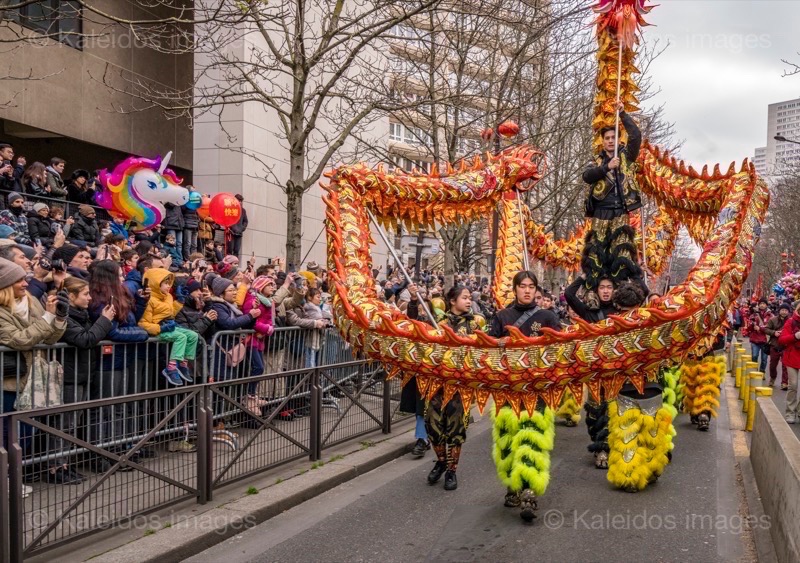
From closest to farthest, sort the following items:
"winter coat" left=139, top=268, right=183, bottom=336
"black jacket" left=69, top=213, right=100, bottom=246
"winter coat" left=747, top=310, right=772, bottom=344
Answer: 1. "winter coat" left=139, top=268, right=183, bottom=336
2. "black jacket" left=69, top=213, right=100, bottom=246
3. "winter coat" left=747, top=310, right=772, bottom=344

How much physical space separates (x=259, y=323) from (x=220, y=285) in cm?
59

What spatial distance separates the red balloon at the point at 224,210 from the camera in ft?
50.8

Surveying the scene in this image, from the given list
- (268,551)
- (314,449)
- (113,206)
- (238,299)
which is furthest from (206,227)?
(268,551)

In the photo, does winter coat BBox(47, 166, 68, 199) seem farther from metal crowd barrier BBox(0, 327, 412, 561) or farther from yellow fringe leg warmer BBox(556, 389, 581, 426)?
yellow fringe leg warmer BBox(556, 389, 581, 426)

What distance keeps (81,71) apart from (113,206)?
21.9ft

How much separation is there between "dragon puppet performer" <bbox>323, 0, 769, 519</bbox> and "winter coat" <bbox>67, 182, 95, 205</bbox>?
8005 mm

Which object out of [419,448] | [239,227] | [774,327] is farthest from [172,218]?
[774,327]

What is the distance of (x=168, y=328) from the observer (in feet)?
22.2

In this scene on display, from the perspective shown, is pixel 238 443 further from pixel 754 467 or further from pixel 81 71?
pixel 81 71

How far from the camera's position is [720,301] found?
17.8 feet

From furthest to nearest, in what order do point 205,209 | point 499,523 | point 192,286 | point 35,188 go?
point 205,209 < point 35,188 < point 192,286 < point 499,523

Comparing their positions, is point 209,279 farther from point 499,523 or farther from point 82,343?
point 499,523

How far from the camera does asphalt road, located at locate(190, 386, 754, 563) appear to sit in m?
5.14

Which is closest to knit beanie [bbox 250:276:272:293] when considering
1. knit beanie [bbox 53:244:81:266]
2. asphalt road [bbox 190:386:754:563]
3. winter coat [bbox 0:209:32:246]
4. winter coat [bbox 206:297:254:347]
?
winter coat [bbox 206:297:254:347]
